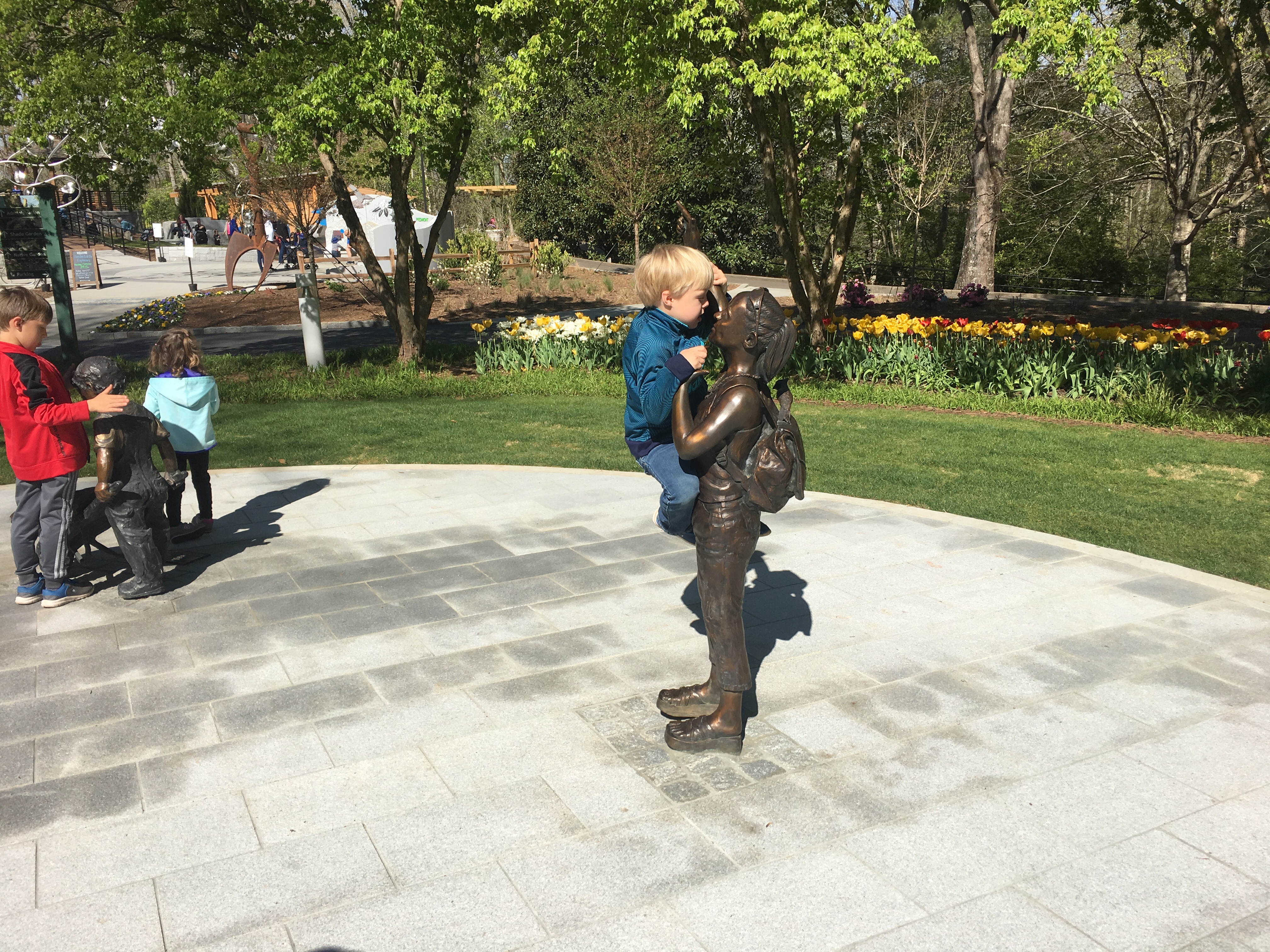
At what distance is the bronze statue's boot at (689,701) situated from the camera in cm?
415

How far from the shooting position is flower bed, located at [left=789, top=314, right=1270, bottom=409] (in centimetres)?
1118

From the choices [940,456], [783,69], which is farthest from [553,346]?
[940,456]

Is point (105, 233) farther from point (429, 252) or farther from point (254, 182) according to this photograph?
point (429, 252)

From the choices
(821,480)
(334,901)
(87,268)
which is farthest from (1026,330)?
(87,268)

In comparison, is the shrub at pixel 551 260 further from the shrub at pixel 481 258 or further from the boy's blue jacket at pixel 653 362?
the boy's blue jacket at pixel 653 362

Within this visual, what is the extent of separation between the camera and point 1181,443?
990 centimetres

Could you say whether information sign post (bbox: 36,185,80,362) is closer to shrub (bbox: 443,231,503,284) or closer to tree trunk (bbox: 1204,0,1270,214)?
shrub (bbox: 443,231,503,284)

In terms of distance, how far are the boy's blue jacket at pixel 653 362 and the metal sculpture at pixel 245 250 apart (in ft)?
85.3

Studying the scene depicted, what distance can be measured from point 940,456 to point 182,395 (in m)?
6.69

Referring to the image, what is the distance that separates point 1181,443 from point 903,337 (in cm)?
448

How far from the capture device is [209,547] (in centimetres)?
684

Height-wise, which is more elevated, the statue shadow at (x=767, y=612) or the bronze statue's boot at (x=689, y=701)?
the bronze statue's boot at (x=689, y=701)

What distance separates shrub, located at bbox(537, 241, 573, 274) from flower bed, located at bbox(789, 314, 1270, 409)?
16453 mm

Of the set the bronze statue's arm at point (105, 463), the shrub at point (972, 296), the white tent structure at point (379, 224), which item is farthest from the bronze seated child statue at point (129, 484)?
the white tent structure at point (379, 224)
